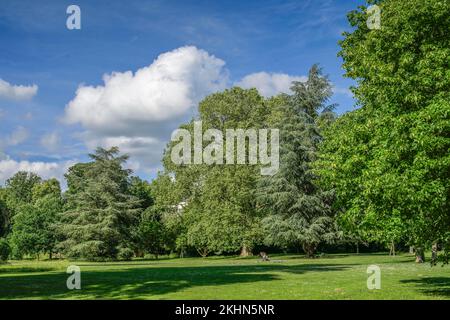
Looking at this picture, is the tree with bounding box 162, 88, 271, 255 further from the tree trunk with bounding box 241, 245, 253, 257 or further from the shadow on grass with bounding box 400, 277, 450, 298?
the shadow on grass with bounding box 400, 277, 450, 298

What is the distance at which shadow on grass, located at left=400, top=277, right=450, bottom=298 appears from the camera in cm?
1756

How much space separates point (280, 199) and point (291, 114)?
9397 mm

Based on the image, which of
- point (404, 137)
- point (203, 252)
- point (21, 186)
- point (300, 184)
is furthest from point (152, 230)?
point (21, 186)

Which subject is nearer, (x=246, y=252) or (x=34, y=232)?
(x=246, y=252)

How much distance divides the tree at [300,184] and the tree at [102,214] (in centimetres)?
1740

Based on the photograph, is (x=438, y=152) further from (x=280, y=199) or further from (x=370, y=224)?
(x=280, y=199)

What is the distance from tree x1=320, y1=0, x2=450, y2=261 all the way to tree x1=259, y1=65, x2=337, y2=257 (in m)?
28.1

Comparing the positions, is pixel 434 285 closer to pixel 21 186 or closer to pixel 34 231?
pixel 34 231

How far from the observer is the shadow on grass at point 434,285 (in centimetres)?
1756

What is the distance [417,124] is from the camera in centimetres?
1488

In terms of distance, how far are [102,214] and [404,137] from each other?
152 feet

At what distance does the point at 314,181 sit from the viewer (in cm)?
2345
